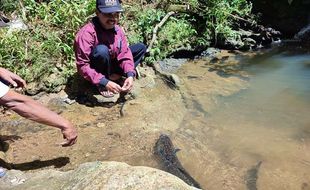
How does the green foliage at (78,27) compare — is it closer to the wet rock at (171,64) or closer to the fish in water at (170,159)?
the wet rock at (171,64)

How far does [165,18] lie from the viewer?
270 inches

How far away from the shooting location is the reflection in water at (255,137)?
3.76 metres

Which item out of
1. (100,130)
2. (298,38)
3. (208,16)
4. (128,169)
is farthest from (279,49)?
(128,169)

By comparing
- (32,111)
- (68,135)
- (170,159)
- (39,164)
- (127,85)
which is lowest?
(39,164)

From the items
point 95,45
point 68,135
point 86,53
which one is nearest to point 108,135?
point 68,135

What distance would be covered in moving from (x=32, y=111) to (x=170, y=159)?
1.40 metres

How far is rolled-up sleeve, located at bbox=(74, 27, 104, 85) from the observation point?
15.8 ft

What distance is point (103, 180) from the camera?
107 inches

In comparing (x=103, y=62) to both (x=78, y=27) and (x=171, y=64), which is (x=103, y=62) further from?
(x=171, y=64)

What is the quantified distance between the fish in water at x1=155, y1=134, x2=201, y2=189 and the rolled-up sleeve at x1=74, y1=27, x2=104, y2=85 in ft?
3.92

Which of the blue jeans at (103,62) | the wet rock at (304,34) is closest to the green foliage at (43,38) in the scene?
the blue jeans at (103,62)

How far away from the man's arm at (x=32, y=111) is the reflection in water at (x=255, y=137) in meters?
1.23

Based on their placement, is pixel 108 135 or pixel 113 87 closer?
pixel 108 135

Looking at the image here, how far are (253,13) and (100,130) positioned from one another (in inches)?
186
